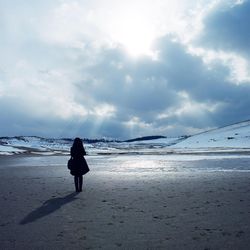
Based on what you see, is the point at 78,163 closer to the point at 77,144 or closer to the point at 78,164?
the point at 78,164

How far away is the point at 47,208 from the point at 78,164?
5532 millimetres

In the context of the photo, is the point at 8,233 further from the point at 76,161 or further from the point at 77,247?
the point at 76,161

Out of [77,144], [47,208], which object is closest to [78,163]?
[77,144]

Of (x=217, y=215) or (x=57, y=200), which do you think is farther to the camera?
(x=57, y=200)

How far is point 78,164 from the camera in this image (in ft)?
62.2

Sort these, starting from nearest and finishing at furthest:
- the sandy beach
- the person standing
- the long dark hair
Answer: the sandy beach, the person standing, the long dark hair

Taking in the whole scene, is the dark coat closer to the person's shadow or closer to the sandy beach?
the sandy beach

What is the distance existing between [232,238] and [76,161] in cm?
1147

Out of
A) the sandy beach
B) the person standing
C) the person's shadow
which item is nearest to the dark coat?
the person standing

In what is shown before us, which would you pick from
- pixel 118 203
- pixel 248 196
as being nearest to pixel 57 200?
pixel 118 203

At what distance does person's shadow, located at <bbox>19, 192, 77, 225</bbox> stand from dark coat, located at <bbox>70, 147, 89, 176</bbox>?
5.33 ft

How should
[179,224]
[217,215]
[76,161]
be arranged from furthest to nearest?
[76,161] < [217,215] < [179,224]

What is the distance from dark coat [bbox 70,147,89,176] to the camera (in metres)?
18.7

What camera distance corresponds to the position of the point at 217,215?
37.8 ft
